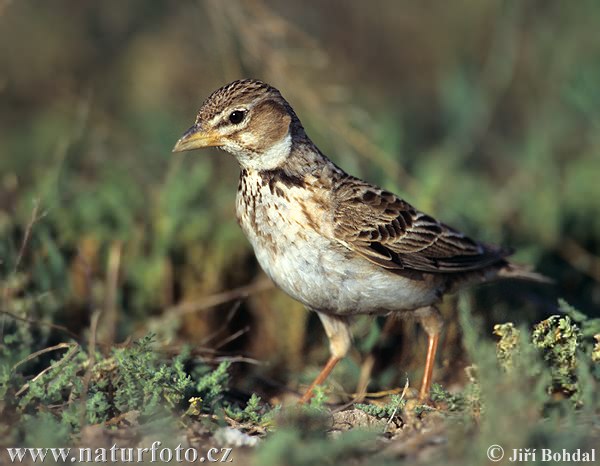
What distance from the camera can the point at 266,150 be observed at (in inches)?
200

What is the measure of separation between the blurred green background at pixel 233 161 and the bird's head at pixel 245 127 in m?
1.02

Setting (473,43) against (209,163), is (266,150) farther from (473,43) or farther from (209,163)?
(473,43)

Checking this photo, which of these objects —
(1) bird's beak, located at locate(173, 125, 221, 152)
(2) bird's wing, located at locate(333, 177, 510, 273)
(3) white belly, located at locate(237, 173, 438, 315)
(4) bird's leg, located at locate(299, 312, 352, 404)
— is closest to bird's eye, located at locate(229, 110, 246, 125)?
(1) bird's beak, located at locate(173, 125, 221, 152)

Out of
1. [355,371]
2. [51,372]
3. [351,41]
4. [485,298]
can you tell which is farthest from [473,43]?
[51,372]

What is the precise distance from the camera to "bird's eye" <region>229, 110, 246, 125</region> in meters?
5.02

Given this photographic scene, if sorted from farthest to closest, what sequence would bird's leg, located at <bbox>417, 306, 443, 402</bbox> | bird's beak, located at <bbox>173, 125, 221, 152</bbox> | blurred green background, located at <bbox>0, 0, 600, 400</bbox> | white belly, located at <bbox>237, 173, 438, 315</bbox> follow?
1. blurred green background, located at <bbox>0, 0, 600, 400</bbox>
2. bird's leg, located at <bbox>417, 306, 443, 402</bbox>
3. bird's beak, located at <bbox>173, 125, 221, 152</bbox>
4. white belly, located at <bbox>237, 173, 438, 315</bbox>

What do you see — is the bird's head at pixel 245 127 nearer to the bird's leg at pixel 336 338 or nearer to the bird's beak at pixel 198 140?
the bird's beak at pixel 198 140

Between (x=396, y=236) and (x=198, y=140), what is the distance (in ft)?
4.33

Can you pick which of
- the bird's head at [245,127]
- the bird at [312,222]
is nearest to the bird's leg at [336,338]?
the bird at [312,222]

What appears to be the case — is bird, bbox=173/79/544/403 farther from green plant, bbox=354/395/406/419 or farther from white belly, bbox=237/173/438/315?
green plant, bbox=354/395/406/419

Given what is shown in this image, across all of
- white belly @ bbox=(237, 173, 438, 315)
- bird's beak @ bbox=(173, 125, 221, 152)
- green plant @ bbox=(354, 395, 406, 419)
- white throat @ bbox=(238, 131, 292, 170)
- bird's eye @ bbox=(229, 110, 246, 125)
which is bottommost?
green plant @ bbox=(354, 395, 406, 419)

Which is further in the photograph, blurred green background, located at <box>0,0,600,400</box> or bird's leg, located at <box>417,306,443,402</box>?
blurred green background, located at <box>0,0,600,400</box>

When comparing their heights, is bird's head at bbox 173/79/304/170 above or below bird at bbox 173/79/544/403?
above

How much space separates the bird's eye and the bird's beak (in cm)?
13
